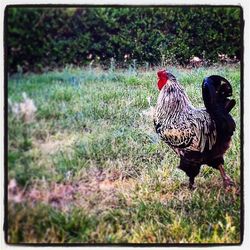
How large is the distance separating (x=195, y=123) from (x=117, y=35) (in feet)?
1.95

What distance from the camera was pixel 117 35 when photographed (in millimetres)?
1885

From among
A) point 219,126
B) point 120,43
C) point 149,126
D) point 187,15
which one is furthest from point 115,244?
point 187,15

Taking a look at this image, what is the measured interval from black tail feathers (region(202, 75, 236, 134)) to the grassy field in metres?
0.03

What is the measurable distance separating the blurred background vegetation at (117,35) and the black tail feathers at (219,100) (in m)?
0.12

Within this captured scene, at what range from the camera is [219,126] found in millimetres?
1899

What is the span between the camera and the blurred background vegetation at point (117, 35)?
6.00 ft

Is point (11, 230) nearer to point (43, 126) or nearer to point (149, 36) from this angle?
point (43, 126)

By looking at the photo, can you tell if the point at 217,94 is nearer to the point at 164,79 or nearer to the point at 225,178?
the point at 164,79

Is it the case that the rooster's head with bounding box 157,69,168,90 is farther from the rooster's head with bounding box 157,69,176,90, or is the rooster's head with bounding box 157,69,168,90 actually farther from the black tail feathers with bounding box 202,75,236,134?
the black tail feathers with bounding box 202,75,236,134

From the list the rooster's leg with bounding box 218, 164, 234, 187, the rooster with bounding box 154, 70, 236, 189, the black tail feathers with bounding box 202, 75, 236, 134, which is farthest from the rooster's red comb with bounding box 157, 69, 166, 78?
the rooster's leg with bounding box 218, 164, 234, 187

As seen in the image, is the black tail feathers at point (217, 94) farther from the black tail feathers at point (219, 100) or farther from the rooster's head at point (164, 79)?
the rooster's head at point (164, 79)

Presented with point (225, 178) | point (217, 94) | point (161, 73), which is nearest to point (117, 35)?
point (161, 73)
